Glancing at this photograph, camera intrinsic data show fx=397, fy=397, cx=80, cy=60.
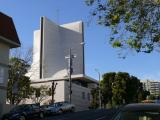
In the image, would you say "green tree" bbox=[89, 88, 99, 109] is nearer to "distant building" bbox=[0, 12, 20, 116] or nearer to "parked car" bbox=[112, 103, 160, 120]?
"distant building" bbox=[0, 12, 20, 116]

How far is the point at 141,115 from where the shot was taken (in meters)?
9.15

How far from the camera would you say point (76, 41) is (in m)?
136

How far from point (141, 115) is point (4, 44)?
1325 inches

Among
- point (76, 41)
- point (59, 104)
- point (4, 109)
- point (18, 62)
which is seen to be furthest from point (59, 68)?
point (4, 109)

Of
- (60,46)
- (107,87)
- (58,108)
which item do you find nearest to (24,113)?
(58,108)

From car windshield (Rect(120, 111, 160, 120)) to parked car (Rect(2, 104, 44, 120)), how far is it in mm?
26169

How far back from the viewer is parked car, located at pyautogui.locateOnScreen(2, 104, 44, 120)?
34625 millimetres

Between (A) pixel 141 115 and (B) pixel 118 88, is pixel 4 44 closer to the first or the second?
(A) pixel 141 115

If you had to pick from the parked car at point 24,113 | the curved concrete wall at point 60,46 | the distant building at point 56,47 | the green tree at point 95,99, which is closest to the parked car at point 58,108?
the parked car at point 24,113

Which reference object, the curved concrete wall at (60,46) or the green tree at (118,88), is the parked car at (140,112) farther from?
the curved concrete wall at (60,46)

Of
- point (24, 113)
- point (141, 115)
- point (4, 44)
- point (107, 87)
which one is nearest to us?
point (141, 115)

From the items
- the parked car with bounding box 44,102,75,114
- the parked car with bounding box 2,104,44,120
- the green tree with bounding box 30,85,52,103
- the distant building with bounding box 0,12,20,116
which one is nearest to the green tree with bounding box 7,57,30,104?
the parked car with bounding box 44,102,75,114

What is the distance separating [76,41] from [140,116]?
12723 centimetres

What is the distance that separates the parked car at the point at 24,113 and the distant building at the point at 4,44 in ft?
14.4
